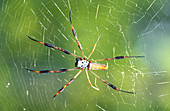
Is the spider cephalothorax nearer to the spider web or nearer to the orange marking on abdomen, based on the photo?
the orange marking on abdomen

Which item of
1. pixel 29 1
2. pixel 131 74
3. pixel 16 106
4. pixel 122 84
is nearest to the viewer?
pixel 131 74

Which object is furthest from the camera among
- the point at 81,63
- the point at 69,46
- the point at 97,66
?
the point at 69,46

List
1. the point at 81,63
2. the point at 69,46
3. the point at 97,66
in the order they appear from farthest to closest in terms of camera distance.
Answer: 1. the point at 69,46
2. the point at 81,63
3. the point at 97,66

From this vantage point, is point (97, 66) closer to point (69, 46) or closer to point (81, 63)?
point (81, 63)

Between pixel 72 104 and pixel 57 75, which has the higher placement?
pixel 57 75

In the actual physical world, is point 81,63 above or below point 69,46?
below

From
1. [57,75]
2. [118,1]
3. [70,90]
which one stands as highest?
[118,1]

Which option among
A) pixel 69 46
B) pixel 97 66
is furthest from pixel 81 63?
pixel 69 46

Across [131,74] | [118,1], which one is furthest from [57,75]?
[118,1]

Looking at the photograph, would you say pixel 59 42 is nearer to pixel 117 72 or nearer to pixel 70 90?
pixel 70 90

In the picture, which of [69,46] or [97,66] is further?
[69,46]
